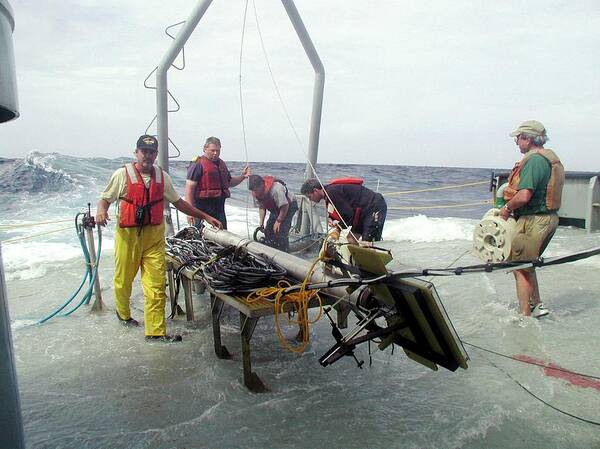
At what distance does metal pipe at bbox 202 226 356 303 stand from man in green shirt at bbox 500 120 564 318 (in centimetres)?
228

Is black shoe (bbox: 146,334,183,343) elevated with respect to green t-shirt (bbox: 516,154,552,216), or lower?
lower

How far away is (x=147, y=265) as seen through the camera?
5.01 m

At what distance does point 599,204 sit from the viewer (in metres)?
7.37

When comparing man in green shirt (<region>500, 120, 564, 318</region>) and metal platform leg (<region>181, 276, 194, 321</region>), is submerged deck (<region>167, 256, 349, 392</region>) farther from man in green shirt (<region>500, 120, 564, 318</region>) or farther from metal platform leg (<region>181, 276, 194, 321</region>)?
man in green shirt (<region>500, 120, 564, 318</region>)

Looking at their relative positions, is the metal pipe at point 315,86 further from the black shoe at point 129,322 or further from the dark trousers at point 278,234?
the black shoe at point 129,322

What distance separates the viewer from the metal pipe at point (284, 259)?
12.3ft

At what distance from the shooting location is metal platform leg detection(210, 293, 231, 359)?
173 inches

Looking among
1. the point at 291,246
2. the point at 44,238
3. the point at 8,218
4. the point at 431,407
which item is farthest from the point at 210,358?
the point at 8,218

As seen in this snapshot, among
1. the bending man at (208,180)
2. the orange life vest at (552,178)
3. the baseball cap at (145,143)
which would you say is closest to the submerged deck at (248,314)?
the baseball cap at (145,143)

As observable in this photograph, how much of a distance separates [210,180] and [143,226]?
Result: 7.15 ft

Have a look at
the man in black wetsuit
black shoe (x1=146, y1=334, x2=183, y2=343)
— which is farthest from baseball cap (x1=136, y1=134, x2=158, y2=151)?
black shoe (x1=146, y1=334, x2=183, y2=343)

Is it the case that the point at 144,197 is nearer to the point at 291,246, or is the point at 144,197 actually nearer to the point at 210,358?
the point at 210,358

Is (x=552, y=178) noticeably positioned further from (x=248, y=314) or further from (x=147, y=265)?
(x=147, y=265)

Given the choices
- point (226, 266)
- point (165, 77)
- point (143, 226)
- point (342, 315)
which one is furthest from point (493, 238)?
point (165, 77)
